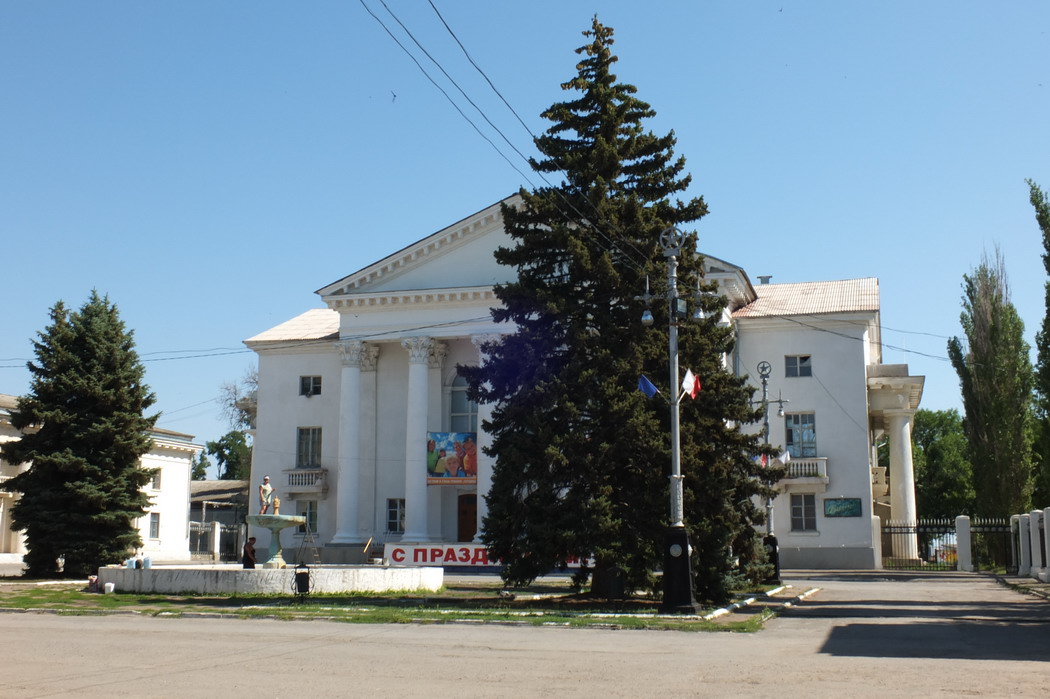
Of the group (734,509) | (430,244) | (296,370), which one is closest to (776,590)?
(734,509)

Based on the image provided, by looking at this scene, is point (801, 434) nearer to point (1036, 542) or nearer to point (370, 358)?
point (1036, 542)

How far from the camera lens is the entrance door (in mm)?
49938

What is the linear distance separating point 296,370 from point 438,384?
8078 millimetres

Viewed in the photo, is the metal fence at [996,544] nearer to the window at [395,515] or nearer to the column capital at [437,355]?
the column capital at [437,355]

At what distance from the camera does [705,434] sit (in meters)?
23.2

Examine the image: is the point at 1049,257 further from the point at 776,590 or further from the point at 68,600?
the point at 68,600

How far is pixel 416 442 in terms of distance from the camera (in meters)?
48.1

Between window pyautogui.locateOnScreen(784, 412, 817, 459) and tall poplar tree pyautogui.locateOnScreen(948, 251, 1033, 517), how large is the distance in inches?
335

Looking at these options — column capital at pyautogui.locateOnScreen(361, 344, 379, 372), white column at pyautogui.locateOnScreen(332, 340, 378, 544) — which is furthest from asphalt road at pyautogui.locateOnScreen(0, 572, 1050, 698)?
column capital at pyautogui.locateOnScreen(361, 344, 379, 372)

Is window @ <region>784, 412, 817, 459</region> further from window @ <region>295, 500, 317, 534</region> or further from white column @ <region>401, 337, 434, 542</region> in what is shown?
window @ <region>295, 500, 317, 534</region>

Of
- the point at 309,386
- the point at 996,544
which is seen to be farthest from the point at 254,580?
the point at 996,544

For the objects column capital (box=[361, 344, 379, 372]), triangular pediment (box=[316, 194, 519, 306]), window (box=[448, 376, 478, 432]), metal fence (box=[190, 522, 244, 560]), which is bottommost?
metal fence (box=[190, 522, 244, 560])

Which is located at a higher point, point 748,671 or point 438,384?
point 438,384

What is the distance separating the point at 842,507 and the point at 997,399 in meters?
9.51
